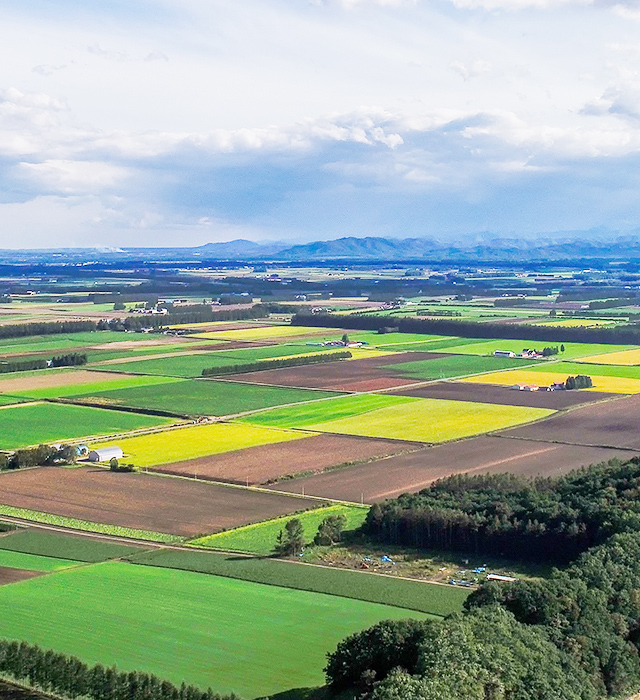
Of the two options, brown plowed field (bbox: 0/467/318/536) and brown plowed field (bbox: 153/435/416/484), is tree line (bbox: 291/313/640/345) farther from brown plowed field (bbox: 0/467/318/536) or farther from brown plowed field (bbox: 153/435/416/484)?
brown plowed field (bbox: 0/467/318/536)

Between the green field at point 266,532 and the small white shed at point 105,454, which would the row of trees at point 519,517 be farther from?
the small white shed at point 105,454

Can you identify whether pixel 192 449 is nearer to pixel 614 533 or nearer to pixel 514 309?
pixel 614 533

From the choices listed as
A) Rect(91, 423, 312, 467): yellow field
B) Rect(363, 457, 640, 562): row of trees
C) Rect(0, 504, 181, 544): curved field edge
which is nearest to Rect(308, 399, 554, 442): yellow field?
Rect(91, 423, 312, 467): yellow field

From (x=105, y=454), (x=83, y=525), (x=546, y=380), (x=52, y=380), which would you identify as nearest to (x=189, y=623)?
(x=83, y=525)

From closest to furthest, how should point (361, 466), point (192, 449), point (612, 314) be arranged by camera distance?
point (361, 466)
point (192, 449)
point (612, 314)

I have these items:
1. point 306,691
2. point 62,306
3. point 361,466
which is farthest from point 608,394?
point 62,306

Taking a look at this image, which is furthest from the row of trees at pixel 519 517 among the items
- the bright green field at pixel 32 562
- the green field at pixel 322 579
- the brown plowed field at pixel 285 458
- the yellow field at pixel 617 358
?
the yellow field at pixel 617 358

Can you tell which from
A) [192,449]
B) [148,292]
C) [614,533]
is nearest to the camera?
[614,533]
